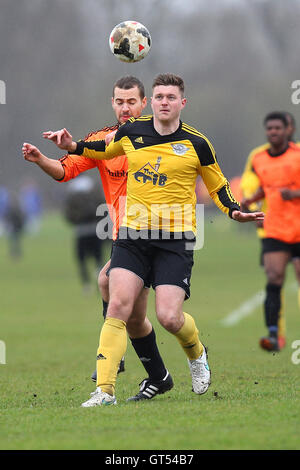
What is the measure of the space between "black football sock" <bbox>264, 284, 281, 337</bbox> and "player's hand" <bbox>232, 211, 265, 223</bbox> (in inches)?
168

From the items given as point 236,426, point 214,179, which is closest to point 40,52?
point 214,179

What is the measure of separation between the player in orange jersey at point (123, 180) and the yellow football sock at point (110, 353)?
1.72ft

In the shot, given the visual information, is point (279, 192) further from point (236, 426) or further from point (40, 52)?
point (40, 52)

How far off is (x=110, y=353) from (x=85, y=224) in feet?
44.7

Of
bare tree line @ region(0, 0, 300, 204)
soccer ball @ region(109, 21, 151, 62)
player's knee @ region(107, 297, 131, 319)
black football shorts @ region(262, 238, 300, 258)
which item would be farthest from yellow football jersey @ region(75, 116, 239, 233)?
bare tree line @ region(0, 0, 300, 204)

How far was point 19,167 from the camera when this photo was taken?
2817cm

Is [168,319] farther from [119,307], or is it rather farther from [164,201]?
[164,201]

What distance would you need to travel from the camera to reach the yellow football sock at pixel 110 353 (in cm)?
662

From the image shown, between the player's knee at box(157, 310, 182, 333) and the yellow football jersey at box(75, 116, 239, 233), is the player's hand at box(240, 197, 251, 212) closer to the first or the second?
the yellow football jersey at box(75, 116, 239, 233)

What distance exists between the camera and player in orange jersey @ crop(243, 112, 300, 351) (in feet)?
36.4

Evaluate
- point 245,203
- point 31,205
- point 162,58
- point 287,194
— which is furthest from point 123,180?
point 31,205

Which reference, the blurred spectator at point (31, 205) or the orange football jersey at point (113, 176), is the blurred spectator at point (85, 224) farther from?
the blurred spectator at point (31, 205)

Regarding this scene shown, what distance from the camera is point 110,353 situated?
6668 millimetres
